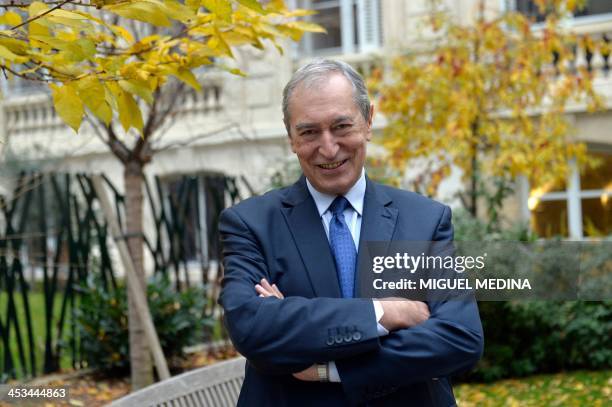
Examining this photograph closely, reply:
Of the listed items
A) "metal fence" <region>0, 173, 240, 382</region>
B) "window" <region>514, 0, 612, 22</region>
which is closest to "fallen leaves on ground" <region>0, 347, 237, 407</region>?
A: "metal fence" <region>0, 173, 240, 382</region>

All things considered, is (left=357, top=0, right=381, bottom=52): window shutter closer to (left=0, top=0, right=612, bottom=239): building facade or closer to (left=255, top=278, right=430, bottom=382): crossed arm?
(left=0, top=0, right=612, bottom=239): building facade

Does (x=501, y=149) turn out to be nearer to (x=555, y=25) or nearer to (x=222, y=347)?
(x=555, y=25)

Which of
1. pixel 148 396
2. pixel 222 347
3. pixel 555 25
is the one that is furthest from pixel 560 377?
pixel 148 396

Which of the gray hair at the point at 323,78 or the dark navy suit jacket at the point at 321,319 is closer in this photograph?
the dark navy suit jacket at the point at 321,319

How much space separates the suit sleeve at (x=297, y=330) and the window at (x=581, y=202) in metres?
9.78

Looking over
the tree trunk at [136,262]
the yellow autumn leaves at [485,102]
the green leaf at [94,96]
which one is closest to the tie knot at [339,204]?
the green leaf at [94,96]

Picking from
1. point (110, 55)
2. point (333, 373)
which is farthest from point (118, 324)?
→ point (333, 373)

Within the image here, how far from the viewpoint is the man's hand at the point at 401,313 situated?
2322mm

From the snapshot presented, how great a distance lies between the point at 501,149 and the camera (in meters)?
8.24

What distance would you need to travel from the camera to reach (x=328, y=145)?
2.41 metres

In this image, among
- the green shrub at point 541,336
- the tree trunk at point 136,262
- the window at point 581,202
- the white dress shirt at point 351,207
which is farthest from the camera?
the window at point 581,202

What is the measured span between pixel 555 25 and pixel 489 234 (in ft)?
8.76

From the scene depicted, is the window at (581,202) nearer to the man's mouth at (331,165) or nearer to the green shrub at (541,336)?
the green shrub at (541,336)

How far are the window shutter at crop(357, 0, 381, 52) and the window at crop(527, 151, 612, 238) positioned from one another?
365cm
